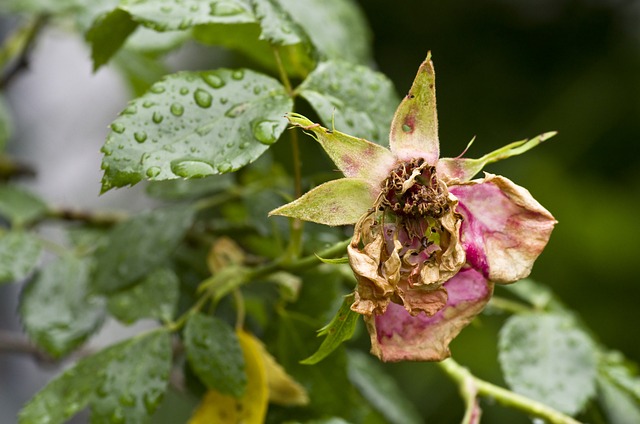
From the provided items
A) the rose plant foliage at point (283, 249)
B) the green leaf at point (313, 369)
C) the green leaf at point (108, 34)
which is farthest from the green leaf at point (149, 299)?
the green leaf at point (108, 34)

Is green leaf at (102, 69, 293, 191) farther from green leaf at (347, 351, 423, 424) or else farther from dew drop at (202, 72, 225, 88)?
green leaf at (347, 351, 423, 424)

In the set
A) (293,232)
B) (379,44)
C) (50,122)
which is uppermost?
(293,232)

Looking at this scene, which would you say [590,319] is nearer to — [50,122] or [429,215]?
[429,215]

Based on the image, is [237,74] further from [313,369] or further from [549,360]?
[549,360]

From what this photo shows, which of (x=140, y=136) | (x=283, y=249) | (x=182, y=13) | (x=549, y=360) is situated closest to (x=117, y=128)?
(x=140, y=136)

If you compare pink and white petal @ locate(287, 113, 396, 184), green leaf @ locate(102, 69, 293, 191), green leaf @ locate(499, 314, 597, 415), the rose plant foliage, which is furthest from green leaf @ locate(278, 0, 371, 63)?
green leaf @ locate(499, 314, 597, 415)

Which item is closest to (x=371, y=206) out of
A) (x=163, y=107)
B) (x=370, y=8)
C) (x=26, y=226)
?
(x=163, y=107)
